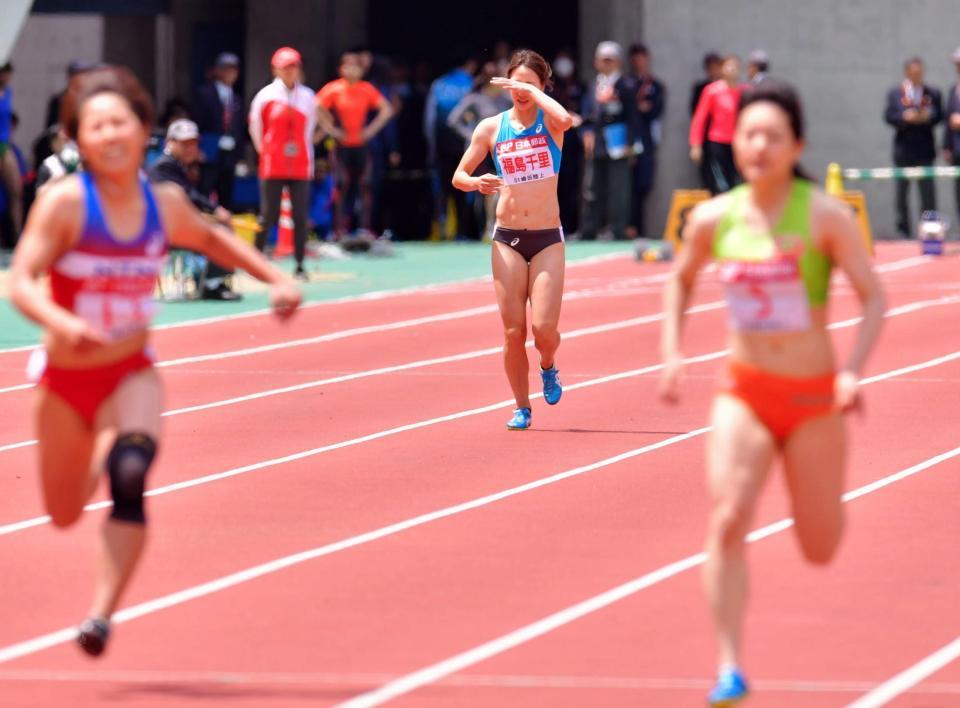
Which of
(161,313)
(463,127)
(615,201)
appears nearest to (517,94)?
Result: (161,313)

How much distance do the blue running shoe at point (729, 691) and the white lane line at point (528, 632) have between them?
600mm

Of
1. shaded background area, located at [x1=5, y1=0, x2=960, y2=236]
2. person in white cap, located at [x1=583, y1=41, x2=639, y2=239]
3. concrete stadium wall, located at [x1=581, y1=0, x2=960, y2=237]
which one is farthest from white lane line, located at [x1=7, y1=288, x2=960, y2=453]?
shaded background area, located at [x1=5, y1=0, x2=960, y2=236]

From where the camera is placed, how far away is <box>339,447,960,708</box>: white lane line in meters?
7.31

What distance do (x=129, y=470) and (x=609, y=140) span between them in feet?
76.4

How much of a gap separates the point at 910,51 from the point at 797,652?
26411 mm

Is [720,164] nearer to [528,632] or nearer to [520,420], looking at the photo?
[520,420]

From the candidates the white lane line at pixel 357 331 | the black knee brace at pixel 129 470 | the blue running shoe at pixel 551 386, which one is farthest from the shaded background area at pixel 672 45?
the black knee brace at pixel 129 470

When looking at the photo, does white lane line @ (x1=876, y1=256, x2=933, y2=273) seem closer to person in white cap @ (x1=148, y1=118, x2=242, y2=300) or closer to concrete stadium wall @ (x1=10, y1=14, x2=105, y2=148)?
person in white cap @ (x1=148, y1=118, x2=242, y2=300)

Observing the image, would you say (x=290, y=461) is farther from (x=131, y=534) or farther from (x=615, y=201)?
(x=615, y=201)

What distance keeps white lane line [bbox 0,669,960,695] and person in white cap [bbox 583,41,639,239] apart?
22.4m

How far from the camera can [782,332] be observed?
7.11 metres

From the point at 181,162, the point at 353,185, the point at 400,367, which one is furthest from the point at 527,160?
the point at 353,185

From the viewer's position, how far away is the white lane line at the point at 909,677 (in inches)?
281

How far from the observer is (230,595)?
29.3 feet
